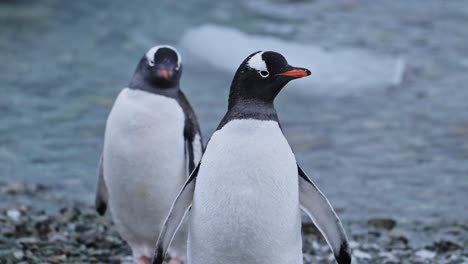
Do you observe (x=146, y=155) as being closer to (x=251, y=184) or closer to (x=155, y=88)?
(x=155, y=88)

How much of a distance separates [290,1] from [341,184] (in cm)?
667

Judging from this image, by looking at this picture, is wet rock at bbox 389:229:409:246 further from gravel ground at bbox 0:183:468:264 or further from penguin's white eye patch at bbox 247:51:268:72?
penguin's white eye patch at bbox 247:51:268:72

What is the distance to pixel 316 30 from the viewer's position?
11.4m

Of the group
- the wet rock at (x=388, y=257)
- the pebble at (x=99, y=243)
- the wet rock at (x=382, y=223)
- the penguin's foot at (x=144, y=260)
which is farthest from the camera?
the wet rock at (x=382, y=223)

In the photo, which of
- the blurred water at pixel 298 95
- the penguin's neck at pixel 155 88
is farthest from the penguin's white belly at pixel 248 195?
the blurred water at pixel 298 95

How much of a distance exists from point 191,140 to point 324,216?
3.24ft

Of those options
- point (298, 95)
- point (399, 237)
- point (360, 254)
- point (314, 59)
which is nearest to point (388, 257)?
point (360, 254)

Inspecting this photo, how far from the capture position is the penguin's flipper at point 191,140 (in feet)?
14.3

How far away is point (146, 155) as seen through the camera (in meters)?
4.29

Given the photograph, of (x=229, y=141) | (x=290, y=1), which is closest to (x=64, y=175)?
(x=229, y=141)

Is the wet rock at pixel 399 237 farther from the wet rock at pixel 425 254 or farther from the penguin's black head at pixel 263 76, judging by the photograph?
the penguin's black head at pixel 263 76

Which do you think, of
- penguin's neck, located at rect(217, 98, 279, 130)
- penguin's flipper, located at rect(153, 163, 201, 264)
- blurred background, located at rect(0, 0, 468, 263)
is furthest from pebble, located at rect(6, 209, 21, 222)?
penguin's neck, located at rect(217, 98, 279, 130)

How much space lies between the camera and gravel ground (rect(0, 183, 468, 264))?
4672mm

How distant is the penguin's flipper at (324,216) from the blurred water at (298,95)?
2174 millimetres
